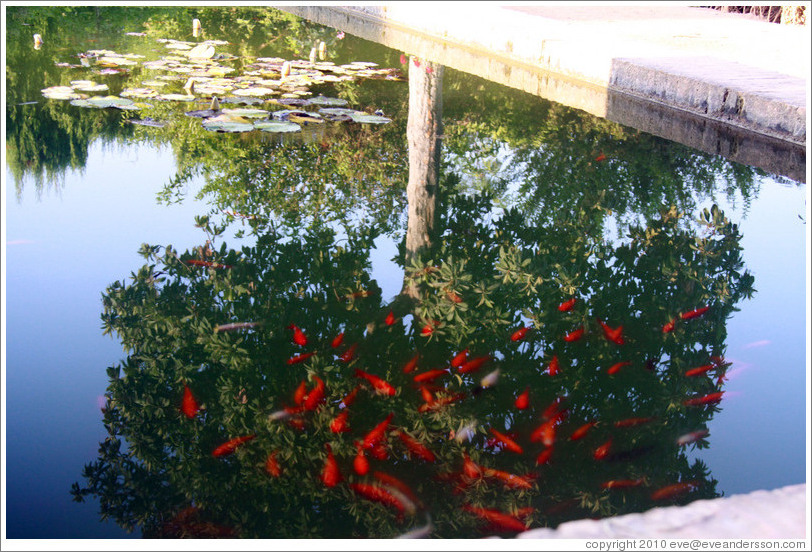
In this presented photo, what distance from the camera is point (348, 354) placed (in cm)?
220

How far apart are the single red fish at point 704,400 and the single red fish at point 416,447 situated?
0.72 meters

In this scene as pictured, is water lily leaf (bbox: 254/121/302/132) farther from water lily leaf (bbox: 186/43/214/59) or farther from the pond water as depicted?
water lily leaf (bbox: 186/43/214/59)

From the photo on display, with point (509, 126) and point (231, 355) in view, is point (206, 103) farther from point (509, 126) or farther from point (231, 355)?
point (231, 355)

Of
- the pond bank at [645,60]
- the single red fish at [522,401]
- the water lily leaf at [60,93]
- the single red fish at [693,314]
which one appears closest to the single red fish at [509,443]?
the single red fish at [522,401]

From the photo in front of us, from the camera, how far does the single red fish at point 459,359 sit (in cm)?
216

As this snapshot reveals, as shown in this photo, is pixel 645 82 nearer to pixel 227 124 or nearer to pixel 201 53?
pixel 227 124

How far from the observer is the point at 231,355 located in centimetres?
218

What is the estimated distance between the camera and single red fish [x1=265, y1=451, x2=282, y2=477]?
1.73 meters

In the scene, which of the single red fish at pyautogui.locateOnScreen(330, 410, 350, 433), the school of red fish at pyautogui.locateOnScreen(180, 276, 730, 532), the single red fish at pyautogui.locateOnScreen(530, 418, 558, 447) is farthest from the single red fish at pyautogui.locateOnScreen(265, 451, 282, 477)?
the single red fish at pyautogui.locateOnScreen(530, 418, 558, 447)

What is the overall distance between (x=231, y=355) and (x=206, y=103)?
2.98 metres

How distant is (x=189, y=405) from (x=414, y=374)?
23.0 inches

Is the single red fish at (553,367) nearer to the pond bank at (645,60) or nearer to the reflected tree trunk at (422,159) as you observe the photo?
the reflected tree trunk at (422,159)

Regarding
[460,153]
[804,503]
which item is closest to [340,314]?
[804,503]

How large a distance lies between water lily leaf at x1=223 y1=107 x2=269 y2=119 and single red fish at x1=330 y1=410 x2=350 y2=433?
2.81m
